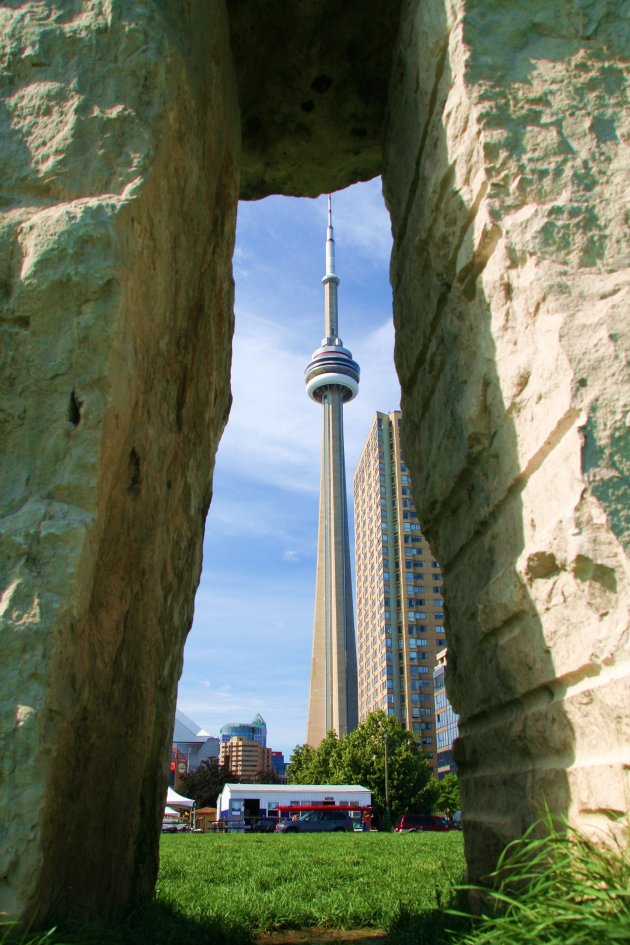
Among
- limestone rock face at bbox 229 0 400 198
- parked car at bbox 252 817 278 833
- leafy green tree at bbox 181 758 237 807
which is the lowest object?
parked car at bbox 252 817 278 833

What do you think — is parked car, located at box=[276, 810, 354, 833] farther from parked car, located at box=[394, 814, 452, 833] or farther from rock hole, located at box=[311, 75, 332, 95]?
rock hole, located at box=[311, 75, 332, 95]

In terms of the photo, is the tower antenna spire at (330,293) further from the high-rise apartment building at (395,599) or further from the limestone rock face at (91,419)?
the limestone rock face at (91,419)

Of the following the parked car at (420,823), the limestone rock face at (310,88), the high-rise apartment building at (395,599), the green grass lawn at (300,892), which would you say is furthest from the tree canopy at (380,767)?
the limestone rock face at (310,88)

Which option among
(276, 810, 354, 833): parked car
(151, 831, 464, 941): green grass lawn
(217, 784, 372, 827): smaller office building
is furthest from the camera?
(217, 784, 372, 827): smaller office building

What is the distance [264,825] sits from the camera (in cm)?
3050

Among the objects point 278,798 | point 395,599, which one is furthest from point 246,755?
point 278,798

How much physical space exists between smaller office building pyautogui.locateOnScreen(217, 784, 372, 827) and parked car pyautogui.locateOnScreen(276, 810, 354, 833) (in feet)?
13.0

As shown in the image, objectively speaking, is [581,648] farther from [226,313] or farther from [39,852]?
[226,313]

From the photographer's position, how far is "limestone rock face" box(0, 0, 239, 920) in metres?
2.54

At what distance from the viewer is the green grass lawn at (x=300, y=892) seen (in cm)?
439

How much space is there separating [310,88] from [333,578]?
70.7 meters

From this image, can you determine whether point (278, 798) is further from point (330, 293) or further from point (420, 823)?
point (330, 293)

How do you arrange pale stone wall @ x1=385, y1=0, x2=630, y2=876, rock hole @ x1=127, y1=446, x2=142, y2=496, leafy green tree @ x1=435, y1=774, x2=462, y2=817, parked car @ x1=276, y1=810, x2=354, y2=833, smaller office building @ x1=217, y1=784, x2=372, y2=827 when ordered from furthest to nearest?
leafy green tree @ x1=435, y1=774, x2=462, y2=817 → smaller office building @ x1=217, y1=784, x2=372, y2=827 → parked car @ x1=276, y1=810, x2=354, y2=833 → rock hole @ x1=127, y1=446, x2=142, y2=496 → pale stone wall @ x1=385, y1=0, x2=630, y2=876

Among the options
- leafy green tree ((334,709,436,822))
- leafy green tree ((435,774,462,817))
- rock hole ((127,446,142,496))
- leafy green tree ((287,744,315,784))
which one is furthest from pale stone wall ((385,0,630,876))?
leafy green tree ((287,744,315,784))
